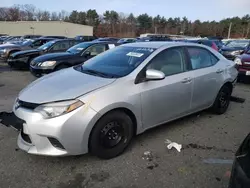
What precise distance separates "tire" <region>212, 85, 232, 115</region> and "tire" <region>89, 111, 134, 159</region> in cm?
234

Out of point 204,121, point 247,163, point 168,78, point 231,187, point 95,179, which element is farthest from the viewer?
point 204,121

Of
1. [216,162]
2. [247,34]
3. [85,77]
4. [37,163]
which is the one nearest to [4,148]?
[37,163]

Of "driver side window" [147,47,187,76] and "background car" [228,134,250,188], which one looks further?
"driver side window" [147,47,187,76]

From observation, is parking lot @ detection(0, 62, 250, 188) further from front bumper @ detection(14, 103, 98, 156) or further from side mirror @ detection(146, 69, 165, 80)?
side mirror @ detection(146, 69, 165, 80)

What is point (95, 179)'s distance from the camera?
2863 mm

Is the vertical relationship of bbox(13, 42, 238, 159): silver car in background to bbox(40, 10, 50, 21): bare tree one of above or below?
below

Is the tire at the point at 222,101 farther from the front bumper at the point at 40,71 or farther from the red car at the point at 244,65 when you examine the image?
the front bumper at the point at 40,71

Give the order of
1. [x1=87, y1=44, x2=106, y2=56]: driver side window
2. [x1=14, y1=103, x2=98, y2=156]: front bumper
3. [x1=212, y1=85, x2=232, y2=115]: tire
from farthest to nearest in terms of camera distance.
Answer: [x1=87, y1=44, x2=106, y2=56]: driver side window → [x1=212, y1=85, x2=232, y2=115]: tire → [x1=14, y1=103, x2=98, y2=156]: front bumper

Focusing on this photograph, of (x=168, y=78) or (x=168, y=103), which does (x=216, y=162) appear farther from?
(x=168, y=78)

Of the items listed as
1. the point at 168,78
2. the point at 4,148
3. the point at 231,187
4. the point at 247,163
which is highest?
the point at 168,78

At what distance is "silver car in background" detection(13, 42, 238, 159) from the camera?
287 centimetres

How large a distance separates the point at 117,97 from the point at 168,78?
3.43 feet

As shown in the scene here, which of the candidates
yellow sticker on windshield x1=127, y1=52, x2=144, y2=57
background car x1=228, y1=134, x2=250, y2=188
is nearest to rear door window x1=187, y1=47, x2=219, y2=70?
yellow sticker on windshield x1=127, y1=52, x2=144, y2=57

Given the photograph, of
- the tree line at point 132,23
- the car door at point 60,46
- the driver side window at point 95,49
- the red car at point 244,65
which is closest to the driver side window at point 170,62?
the red car at point 244,65
